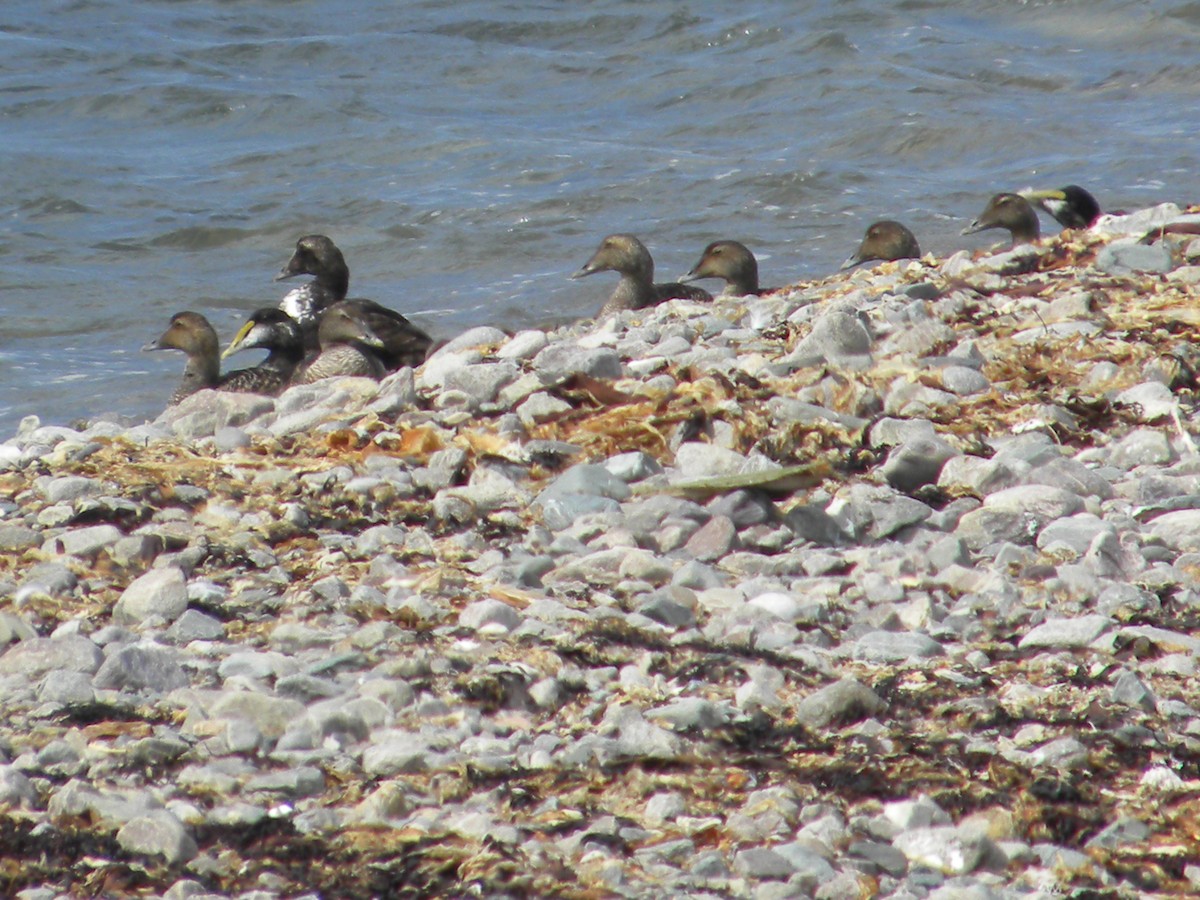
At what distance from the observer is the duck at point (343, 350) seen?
30.6 feet

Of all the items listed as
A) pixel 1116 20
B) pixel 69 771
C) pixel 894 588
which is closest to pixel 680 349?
pixel 894 588

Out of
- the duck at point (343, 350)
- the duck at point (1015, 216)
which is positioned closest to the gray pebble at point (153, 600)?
the duck at point (343, 350)

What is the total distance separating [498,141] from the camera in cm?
1844

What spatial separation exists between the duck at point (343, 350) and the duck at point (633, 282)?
1.89 metres

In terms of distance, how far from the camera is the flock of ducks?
9.78 metres

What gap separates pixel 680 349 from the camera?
7.68 metres

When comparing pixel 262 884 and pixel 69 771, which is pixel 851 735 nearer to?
pixel 262 884

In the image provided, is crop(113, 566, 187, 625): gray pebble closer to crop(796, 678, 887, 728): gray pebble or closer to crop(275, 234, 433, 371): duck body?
crop(796, 678, 887, 728): gray pebble

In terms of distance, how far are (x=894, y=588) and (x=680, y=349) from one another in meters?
2.84

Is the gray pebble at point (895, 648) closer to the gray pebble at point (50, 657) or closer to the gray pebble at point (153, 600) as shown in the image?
the gray pebble at point (153, 600)

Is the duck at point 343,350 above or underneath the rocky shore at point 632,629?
underneath

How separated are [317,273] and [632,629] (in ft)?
27.0

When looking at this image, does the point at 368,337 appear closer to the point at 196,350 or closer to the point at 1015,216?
the point at 196,350

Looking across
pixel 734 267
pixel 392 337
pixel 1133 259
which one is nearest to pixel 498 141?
pixel 734 267
